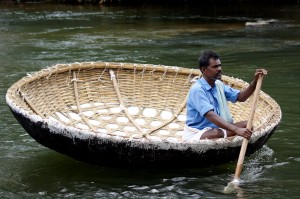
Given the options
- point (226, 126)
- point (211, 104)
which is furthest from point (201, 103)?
point (226, 126)

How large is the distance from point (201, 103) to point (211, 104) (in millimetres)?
130

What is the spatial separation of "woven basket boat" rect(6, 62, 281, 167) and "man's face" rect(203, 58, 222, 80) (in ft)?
1.50

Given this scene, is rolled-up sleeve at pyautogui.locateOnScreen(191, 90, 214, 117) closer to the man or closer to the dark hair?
the man

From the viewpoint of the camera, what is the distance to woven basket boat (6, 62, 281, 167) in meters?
4.25

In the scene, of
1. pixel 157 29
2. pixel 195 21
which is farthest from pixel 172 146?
pixel 195 21

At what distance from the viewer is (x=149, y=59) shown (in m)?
10.0

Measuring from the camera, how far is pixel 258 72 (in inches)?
→ 171

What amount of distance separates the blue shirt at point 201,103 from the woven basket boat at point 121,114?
20 cm

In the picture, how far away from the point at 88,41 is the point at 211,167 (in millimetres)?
7882

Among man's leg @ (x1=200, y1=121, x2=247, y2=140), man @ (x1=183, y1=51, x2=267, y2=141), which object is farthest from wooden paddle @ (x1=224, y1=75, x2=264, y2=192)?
man's leg @ (x1=200, y1=121, x2=247, y2=140)

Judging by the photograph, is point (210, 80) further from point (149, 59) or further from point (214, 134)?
point (149, 59)

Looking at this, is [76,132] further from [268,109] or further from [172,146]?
[268,109]

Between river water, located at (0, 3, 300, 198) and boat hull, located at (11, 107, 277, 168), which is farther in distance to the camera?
river water, located at (0, 3, 300, 198)

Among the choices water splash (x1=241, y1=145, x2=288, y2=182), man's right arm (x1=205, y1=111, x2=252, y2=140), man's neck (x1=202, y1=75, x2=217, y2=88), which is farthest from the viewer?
water splash (x1=241, y1=145, x2=288, y2=182)
